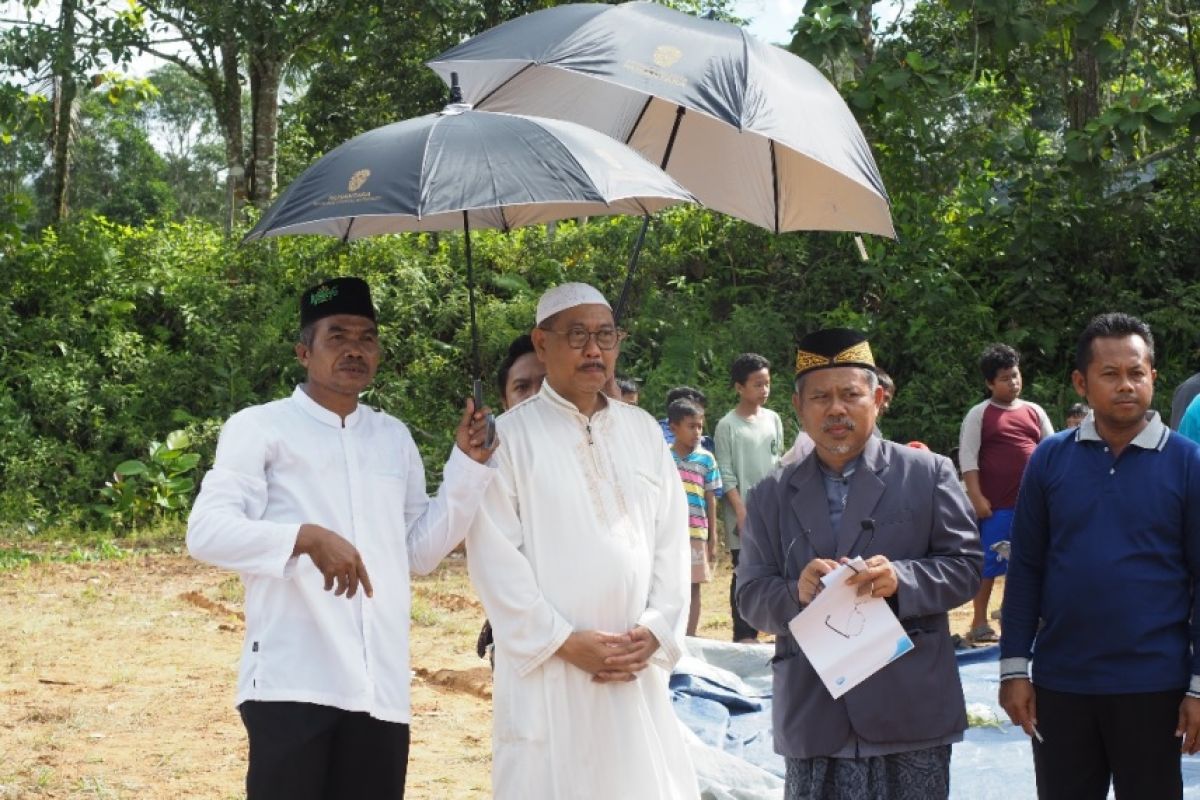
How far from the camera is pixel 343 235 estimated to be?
4.45 meters

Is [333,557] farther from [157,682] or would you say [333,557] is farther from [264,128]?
[264,128]

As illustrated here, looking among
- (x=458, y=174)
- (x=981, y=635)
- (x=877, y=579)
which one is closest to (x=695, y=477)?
(x=981, y=635)

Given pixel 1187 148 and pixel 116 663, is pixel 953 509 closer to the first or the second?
pixel 116 663

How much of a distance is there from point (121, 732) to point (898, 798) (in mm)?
4937

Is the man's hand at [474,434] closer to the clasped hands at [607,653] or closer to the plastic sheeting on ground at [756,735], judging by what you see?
the clasped hands at [607,653]

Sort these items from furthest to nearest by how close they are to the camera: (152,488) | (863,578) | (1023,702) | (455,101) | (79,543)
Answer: (152,488)
(79,543)
(455,101)
(1023,702)
(863,578)

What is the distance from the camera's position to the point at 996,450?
9.04 metres

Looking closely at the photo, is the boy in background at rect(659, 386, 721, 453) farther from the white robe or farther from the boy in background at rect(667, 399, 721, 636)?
the white robe

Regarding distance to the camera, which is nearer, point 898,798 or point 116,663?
point 898,798

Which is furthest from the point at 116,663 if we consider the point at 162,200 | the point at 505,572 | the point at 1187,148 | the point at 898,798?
the point at 162,200

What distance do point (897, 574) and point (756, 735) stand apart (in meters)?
3.59

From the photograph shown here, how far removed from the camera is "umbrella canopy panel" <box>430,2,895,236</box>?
405cm

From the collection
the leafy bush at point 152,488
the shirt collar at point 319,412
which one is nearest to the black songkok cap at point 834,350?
the shirt collar at point 319,412

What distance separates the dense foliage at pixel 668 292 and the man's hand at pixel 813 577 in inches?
411
